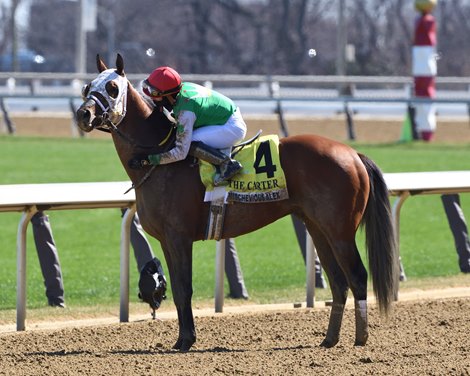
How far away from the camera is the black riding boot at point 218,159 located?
269 inches

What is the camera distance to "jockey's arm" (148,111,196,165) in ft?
22.3

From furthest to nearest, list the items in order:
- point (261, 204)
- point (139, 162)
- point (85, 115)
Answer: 1. point (261, 204)
2. point (139, 162)
3. point (85, 115)

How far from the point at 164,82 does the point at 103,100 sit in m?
0.38

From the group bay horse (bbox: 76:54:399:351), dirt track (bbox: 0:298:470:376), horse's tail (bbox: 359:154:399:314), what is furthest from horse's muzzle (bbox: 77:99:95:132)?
horse's tail (bbox: 359:154:399:314)

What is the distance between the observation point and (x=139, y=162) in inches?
271

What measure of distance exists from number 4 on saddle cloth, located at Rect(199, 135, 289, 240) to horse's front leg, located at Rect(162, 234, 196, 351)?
9.4 inches

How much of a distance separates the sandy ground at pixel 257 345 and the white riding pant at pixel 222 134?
122 centimetres

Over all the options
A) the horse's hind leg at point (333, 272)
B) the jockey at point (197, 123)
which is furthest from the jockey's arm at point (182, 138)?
the horse's hind leg at point (333, 272)

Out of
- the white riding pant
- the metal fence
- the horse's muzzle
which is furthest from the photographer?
the metal fence

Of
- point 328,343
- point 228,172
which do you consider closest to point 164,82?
point 228,172

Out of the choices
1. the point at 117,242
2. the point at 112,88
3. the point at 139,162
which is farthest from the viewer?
the point at 117,242

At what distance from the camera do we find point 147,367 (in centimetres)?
615

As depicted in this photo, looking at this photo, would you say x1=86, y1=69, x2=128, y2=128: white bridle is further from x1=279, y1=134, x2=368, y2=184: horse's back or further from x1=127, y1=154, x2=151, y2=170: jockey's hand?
x1=279, y1=134, x2=368, y2=184: horse's back

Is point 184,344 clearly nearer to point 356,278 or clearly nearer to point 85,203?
point 356,278
